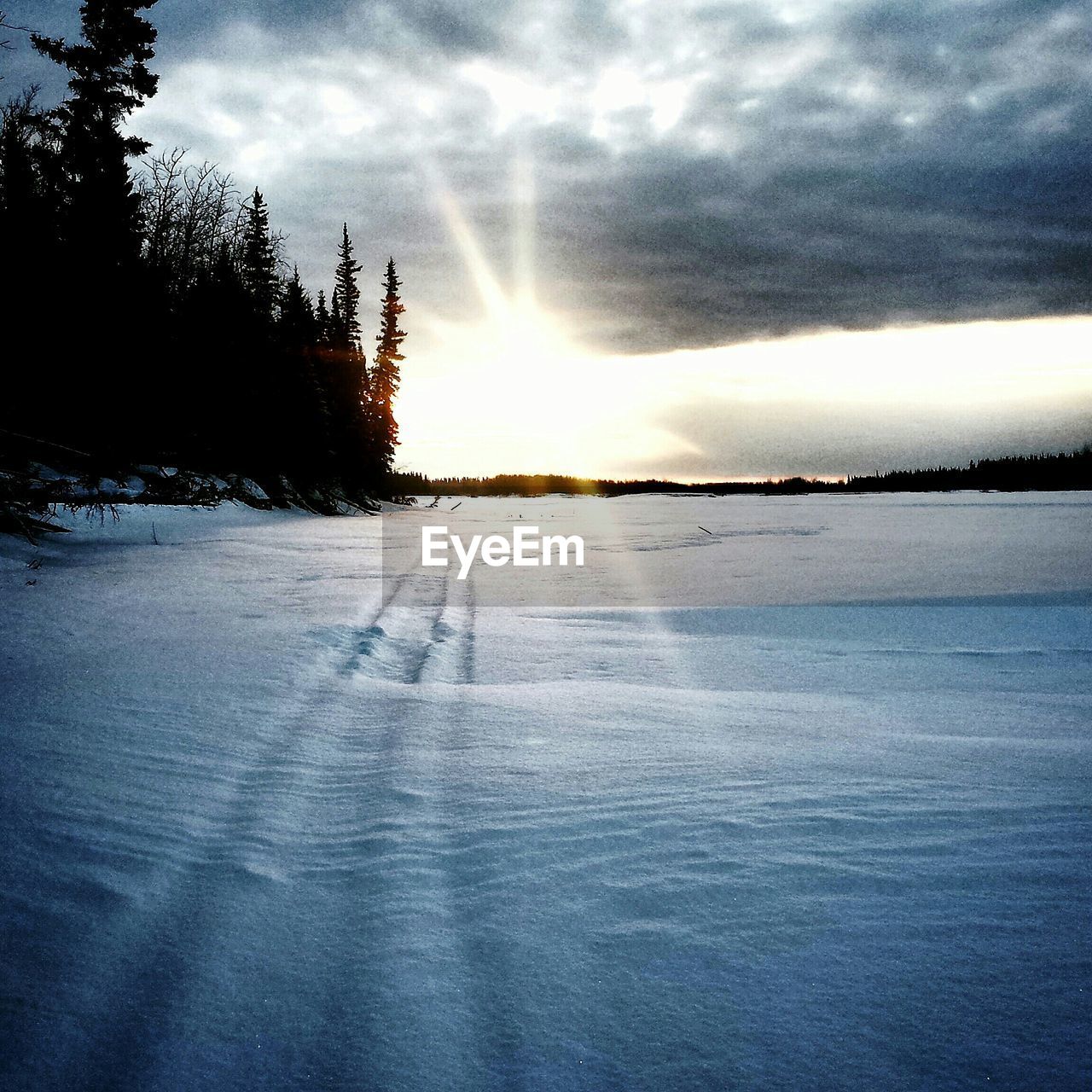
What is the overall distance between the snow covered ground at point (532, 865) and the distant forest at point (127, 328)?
8142 millimetres

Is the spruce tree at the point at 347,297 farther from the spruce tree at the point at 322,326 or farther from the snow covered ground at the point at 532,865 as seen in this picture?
the snow covered ground at the point at 532,865

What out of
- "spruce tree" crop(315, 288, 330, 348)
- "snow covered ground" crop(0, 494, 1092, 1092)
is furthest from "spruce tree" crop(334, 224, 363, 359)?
"snow covered ground" crop(0, 494, 1092, 1092)

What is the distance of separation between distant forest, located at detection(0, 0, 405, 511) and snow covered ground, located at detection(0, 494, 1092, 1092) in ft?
26.7

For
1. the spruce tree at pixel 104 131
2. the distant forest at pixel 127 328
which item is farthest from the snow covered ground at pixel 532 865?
the spruce tree at pixel 104 131

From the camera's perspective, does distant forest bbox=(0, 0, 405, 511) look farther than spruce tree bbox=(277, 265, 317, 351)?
No

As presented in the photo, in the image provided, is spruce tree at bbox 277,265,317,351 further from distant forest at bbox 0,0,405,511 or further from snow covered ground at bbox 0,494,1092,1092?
snow covered ground at bbox 0,494,1092,1092

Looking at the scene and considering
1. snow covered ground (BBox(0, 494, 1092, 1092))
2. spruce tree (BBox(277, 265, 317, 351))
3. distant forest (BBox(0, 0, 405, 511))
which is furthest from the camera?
spruce tree (BBox(277, 265, 317, 351))

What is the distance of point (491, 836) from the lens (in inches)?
77.1

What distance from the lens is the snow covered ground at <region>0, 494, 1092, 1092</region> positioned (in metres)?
1.23

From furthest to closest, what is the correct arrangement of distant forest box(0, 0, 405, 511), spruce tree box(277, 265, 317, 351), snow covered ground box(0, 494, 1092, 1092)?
spruce tree box(277, 265, 317, 351) < distant forest box(0, 0, 405, 511) < snow covered ground box(0, 494, 1092, 1092)

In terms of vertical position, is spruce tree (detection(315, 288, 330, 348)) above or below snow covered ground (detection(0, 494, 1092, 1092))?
above

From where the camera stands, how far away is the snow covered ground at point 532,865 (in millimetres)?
1234

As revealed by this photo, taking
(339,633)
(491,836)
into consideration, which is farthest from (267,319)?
(491,836)

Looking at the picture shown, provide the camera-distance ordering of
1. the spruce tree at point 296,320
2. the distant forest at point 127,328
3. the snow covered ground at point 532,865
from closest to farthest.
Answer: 1. the snow covered ground at point 532,865
2. the distant forest at point 127,328
3. the spruce tree at point 296,320
